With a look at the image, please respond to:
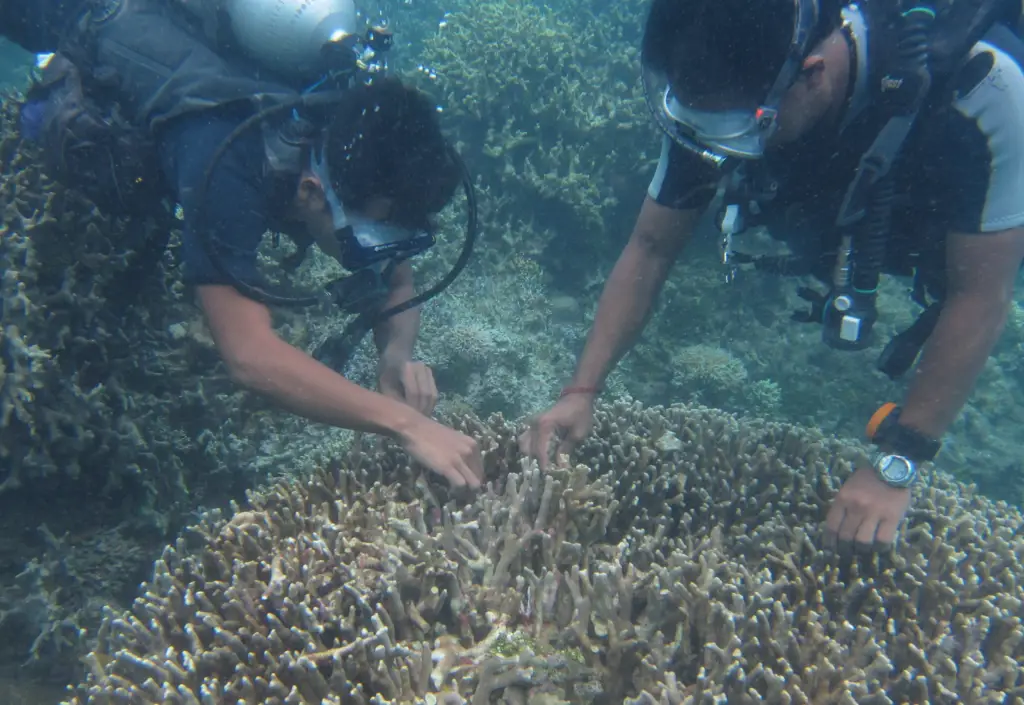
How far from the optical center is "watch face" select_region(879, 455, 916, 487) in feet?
7.54

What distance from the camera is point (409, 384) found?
3238mm

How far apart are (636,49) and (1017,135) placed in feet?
23.7

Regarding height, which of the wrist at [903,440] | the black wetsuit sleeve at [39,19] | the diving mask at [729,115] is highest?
the diving mask at [729,115]

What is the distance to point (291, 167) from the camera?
270 centimetres

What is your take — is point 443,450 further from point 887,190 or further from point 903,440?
point 887,190

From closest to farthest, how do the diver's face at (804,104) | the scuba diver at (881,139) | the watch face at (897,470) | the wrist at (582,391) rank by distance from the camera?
the scuba diver at (881,139) → the diver's face at (804,104) → the watch face at (897,470) → the wrist at (582,391)

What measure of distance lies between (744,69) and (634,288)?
1.35 meters

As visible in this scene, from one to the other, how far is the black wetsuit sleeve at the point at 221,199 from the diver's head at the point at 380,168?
0.22 m

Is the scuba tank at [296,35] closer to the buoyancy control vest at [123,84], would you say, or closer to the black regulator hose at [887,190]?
the buoyancy control vest at [123,84]

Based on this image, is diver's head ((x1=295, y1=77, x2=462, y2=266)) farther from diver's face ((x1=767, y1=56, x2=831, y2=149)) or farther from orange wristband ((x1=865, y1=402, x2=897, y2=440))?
orange wristband ((x1=865, y1=402, x2=897, y2=440))

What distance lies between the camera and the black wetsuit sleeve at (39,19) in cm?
332

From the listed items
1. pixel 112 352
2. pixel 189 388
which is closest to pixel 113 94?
pixel 112 352

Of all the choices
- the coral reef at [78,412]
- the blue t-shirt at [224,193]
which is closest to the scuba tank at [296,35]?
the blue t-shirt at [224,193]

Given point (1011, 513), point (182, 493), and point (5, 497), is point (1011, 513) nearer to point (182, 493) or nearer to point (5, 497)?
point (182, 493)
